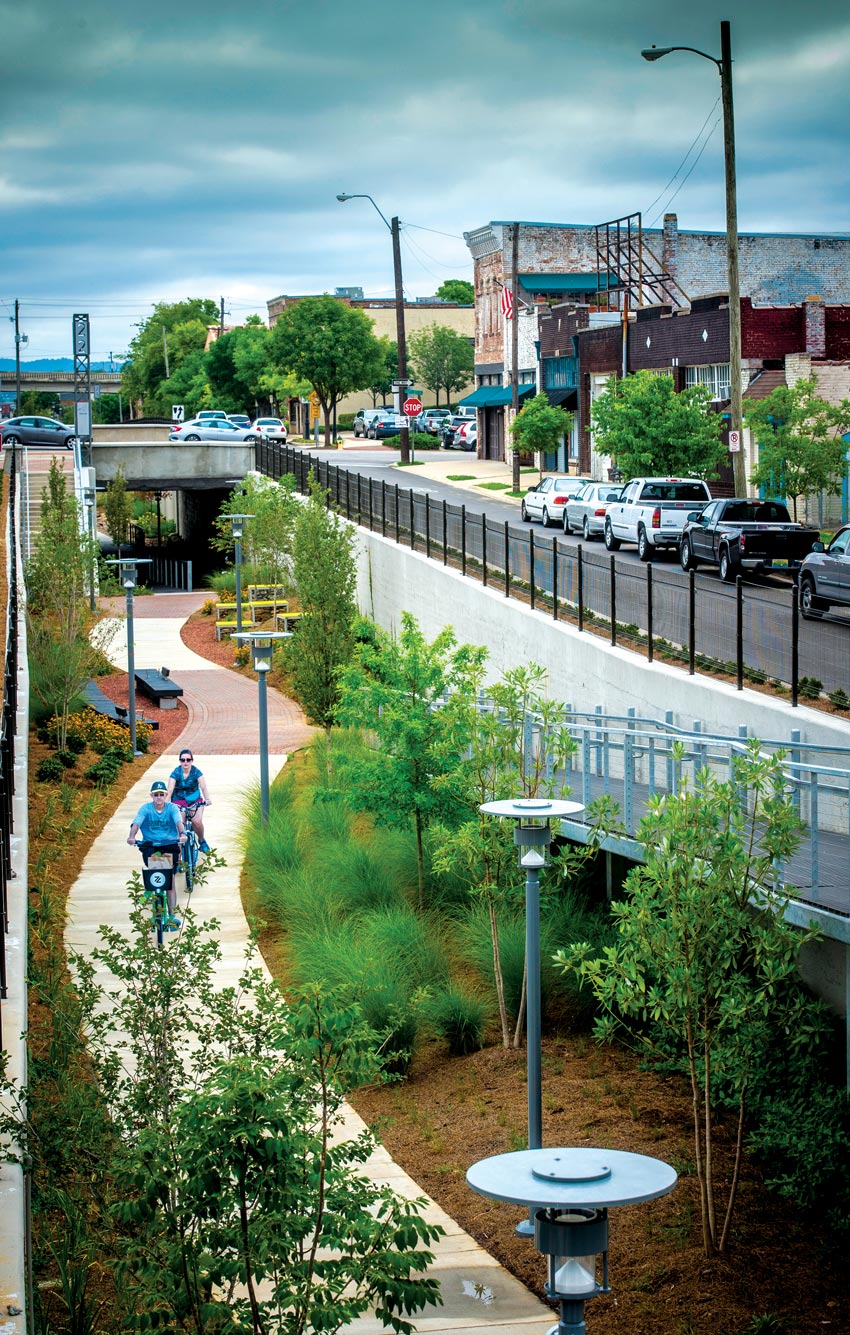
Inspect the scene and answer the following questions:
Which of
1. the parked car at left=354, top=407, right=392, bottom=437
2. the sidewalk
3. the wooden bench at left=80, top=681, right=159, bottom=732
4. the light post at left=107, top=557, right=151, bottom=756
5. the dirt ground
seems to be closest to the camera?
A: the sidewalk

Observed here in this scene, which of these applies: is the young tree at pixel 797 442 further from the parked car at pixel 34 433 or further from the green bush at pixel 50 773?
the parked car at pixel 34 433

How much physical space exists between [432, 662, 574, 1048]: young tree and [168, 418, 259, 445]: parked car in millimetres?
51243

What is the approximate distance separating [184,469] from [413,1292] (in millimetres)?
51622

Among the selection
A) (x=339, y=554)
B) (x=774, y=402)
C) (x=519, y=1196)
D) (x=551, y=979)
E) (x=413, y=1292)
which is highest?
(x=774, y=402)

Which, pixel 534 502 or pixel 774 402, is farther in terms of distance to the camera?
pixel 534 502

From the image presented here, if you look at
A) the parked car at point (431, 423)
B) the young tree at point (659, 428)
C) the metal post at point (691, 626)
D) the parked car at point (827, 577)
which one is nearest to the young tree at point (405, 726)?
the metal post at point (691, 626)

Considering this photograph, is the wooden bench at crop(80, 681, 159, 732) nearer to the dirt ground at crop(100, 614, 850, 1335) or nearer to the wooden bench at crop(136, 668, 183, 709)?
the wooden bench at crop(136, 668, 183, 709)

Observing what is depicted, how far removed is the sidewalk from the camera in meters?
9.41

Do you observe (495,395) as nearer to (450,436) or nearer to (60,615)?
(450,436)

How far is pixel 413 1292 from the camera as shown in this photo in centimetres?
678

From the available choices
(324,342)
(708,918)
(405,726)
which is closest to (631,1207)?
(708,918)

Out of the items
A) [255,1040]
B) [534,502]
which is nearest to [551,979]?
[255,1040]

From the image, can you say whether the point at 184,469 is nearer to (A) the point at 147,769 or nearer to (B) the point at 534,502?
(B) the point at 534,502

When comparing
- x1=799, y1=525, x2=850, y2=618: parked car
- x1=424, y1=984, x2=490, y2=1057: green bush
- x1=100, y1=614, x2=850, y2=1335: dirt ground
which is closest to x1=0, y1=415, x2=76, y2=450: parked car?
x1=799, y1=525, x2=850, y2=618: parked car
